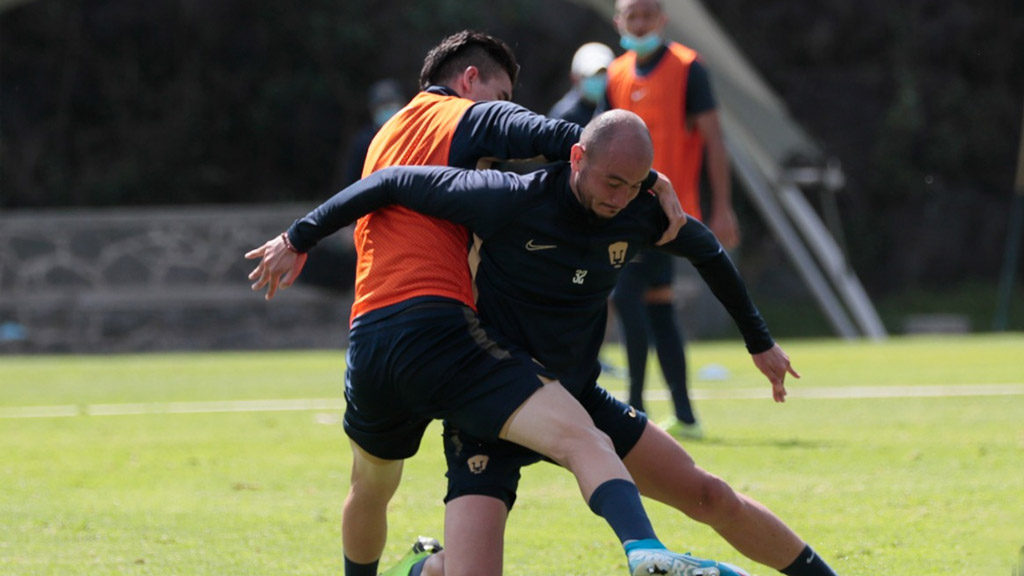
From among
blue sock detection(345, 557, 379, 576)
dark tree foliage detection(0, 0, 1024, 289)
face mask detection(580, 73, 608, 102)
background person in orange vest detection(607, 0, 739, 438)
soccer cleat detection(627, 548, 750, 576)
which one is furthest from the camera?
dark tree foliage detection(0, 0, 1024, 289)

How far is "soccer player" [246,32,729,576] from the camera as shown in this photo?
13.4ft

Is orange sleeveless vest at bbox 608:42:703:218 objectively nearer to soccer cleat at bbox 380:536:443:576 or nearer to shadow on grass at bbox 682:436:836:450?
shadow on grass at bbox 682:436:836:450

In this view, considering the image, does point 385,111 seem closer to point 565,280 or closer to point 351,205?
point 351,205

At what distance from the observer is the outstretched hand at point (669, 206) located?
4.34 m

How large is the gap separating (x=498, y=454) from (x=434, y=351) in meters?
0.38

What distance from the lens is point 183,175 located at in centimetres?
2580

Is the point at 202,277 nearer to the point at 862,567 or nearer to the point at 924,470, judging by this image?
the point at 924,470

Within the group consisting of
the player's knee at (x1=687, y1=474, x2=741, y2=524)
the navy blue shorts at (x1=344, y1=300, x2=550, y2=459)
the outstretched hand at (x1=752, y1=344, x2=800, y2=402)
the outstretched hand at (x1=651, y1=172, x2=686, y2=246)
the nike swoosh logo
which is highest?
the outstretched hand at (x1=651, y1=172, x2=686, y2=246)

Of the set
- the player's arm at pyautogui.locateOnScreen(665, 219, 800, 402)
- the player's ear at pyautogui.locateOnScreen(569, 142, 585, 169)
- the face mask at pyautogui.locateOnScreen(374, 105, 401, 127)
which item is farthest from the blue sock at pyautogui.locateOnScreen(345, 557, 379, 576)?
the face mask at pyautogui.locateOnScreen(374, 105, 401, 127)

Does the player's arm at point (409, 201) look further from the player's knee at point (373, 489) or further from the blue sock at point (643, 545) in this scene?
the blue sock at point (643, 545)

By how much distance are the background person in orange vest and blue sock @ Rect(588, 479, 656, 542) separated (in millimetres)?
4534

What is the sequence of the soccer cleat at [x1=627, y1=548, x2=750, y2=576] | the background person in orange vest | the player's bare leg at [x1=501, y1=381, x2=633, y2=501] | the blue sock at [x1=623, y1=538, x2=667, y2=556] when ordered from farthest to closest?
the background person in orange vest
the player's bare leg at [x1=501, y1=381, x2=633, y2=501]
the blue sock at [x1=623, y1=538, x2=667, y2=556]
the soccer cleat at [x1=627, y1=548, x2=750, y2=576]

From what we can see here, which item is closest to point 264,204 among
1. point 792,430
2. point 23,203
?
point 23,203

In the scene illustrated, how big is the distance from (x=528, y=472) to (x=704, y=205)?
65.3 feet
